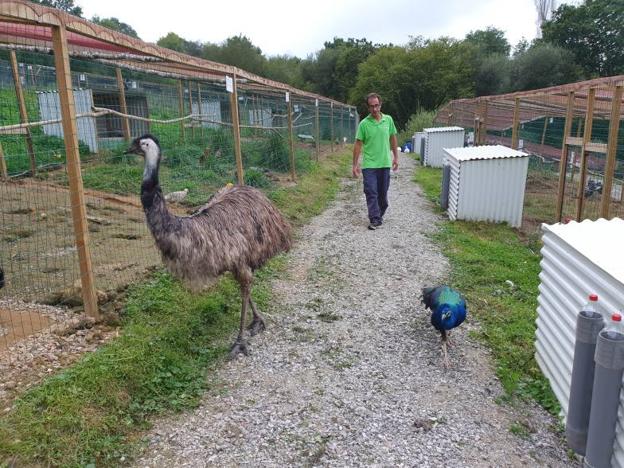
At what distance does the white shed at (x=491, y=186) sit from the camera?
7.71 metres

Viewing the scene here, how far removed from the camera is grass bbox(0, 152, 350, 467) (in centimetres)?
268

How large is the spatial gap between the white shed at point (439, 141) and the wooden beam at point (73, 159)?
43.1ft

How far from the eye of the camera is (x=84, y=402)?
2949 mm

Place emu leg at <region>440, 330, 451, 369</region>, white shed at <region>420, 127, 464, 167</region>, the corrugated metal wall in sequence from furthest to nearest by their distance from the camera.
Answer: white shed at <region>420, 127, 464, 167</region> < the corrugated metal wall < emu leg at <region>440, 330, 451, 369</region>

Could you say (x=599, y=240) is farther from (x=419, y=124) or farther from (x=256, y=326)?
(x=419, y=124)

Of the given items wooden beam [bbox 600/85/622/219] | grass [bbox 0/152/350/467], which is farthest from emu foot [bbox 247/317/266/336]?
wooden beam [bbox 600/85/622/219]

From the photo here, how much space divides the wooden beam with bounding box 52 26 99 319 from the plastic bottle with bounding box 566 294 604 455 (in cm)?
308

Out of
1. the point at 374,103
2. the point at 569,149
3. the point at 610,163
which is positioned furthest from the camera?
the point at 374,103

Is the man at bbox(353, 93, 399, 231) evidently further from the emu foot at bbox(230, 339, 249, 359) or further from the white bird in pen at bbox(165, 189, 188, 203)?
the emu foot at bbox(230, 339, 249, 359)

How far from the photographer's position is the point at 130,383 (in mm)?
3268

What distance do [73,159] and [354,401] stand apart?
2459 mm

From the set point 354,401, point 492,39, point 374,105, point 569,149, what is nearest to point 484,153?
point 569,149

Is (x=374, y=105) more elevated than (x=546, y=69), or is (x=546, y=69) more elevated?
(x=546, y=69)

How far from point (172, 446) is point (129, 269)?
7.85 ft
